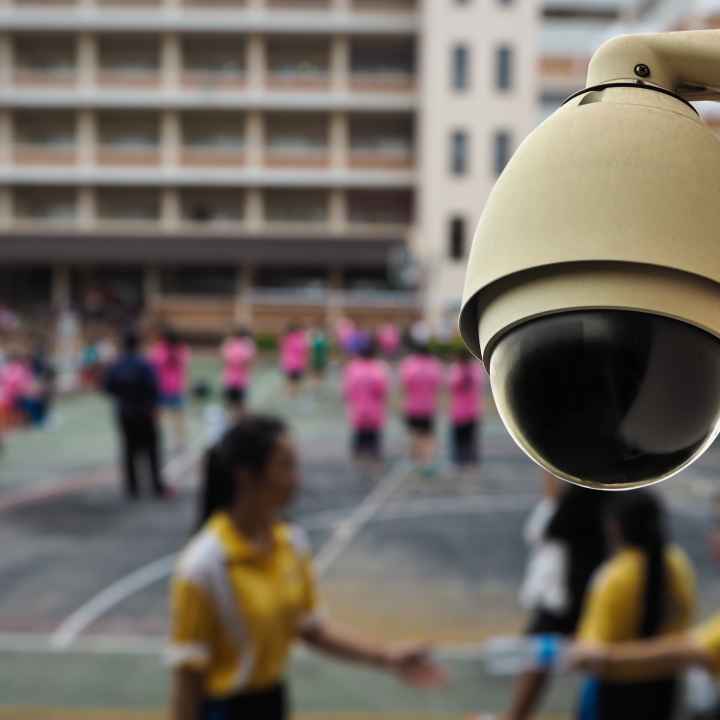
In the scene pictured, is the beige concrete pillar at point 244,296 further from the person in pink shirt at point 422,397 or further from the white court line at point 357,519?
the white court line at point 357,519

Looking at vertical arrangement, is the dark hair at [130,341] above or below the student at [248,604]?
below

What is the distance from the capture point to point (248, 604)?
2.86 metres

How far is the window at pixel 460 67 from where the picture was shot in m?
36.1

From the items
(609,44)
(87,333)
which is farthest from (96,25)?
(609,44)

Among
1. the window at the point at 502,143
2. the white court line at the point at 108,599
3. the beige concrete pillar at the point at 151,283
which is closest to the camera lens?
the white court line at the point at 108,599

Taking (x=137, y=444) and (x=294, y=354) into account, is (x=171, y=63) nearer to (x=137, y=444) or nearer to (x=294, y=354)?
(x=294, y=354)

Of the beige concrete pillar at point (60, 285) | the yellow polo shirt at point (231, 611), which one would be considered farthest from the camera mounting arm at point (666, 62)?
the beige concrete pillar at point (60, 285)

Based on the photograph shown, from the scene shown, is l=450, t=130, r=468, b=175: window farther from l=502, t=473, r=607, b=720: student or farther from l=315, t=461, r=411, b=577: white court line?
l=502, t=473, r=607, b=720: student

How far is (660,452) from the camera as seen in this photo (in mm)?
730

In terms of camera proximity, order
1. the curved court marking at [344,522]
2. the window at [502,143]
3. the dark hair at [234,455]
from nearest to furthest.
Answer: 1. the dark hair at [234,455]
2. the curved court marking at [344,522]
3. the window at [502,143]

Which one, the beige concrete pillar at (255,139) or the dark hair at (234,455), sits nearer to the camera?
the dark hair at (234,455)

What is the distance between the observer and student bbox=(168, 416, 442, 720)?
279cm

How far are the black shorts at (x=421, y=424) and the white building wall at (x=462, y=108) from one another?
2322 cm

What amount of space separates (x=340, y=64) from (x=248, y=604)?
37486 mm
